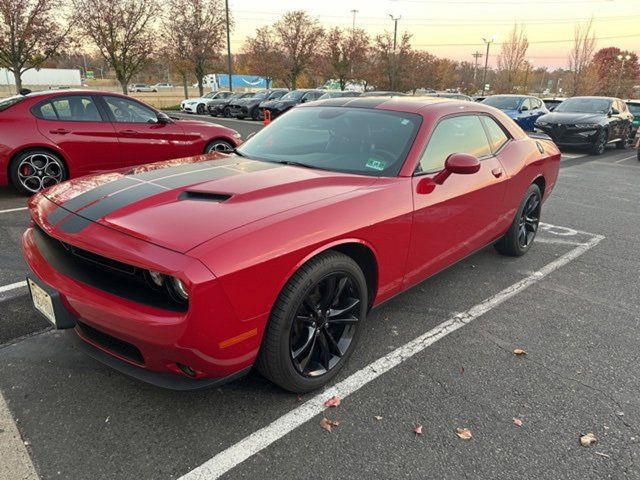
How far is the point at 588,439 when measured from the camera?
230cm

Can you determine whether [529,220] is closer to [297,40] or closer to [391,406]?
[391,406]

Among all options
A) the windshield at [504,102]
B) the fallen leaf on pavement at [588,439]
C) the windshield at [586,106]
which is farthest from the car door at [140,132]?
the windshield at [586,106]

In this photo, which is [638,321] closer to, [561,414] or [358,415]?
[561,414]

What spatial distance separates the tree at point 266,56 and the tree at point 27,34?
803 inches

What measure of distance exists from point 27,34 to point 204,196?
758 inches

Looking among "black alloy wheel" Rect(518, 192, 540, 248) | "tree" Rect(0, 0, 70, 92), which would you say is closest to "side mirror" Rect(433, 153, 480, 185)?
"black alloy wheel" Rect(518, 192, 540, 248)

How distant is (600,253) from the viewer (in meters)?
5.04

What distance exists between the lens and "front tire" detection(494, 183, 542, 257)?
4.52 metres

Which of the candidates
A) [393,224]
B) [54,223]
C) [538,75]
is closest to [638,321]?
[393,224]

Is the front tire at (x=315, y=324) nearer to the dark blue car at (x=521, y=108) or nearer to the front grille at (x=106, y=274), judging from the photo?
the front grille at (x=106, y=274)

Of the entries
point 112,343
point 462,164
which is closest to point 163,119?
point 462,164

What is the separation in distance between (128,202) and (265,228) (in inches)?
30.9

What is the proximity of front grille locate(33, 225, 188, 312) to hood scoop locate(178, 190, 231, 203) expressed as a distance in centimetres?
49

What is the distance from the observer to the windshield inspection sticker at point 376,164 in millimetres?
3017
